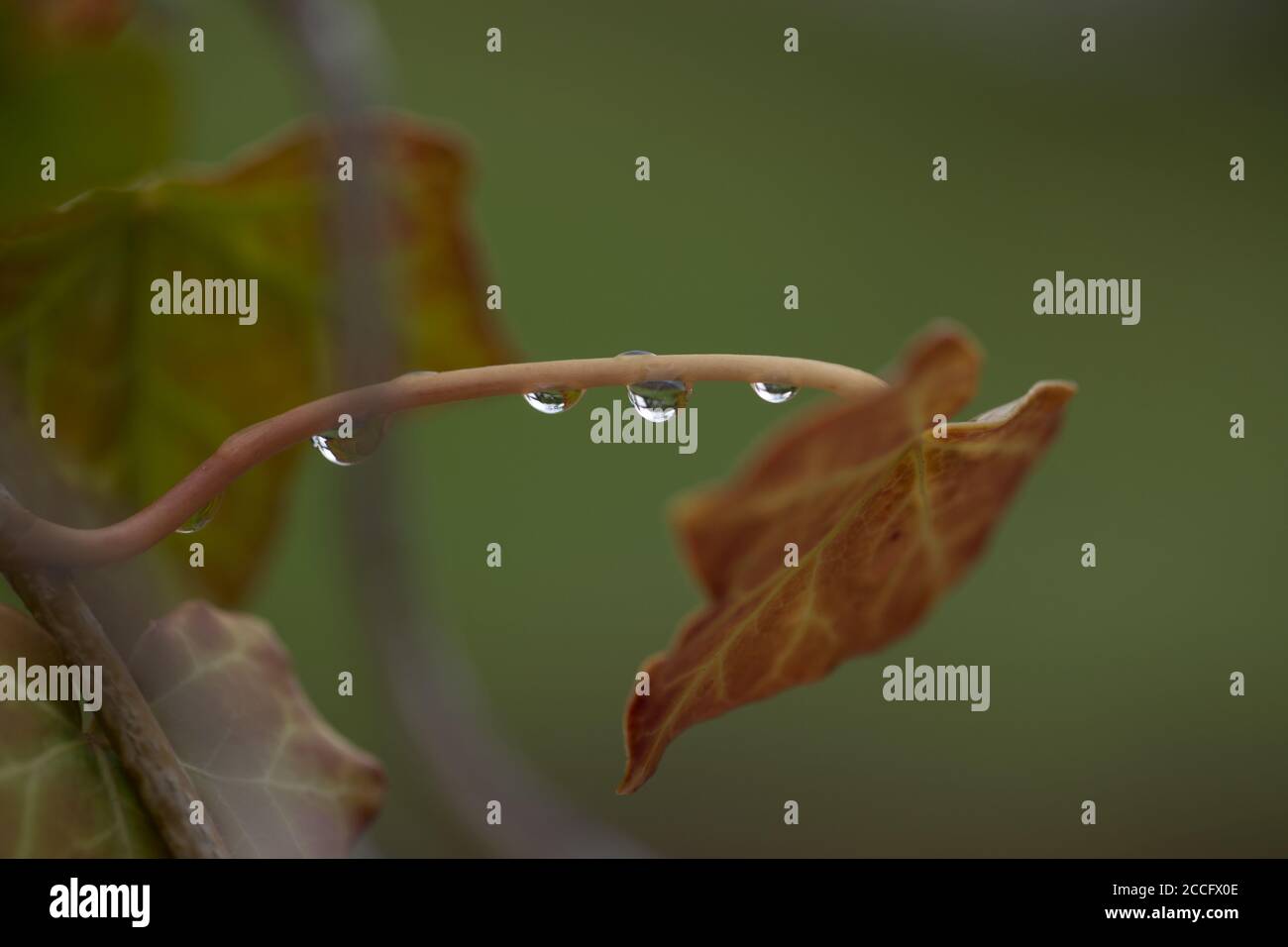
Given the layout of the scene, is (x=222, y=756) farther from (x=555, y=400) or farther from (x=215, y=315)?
(x=215, y=315)

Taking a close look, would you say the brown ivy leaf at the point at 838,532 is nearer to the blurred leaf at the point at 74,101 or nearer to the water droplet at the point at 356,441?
the water droplet at the point at 356,441

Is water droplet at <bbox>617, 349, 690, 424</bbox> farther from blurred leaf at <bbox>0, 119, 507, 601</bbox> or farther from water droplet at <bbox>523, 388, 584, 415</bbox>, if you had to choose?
blurred leaf at <bbox>0, 119, 507, 601</bbox>

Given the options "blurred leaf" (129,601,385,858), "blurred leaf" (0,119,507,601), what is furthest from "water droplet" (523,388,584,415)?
"blurred leaf" (0,119,507,601)

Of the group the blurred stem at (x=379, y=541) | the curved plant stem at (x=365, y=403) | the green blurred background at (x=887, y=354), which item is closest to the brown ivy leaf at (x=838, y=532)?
the curved plant stem at (x=365, y=403)

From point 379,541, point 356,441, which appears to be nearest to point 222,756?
point 356,441

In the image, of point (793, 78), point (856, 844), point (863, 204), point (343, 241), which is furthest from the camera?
point (793, 78)
